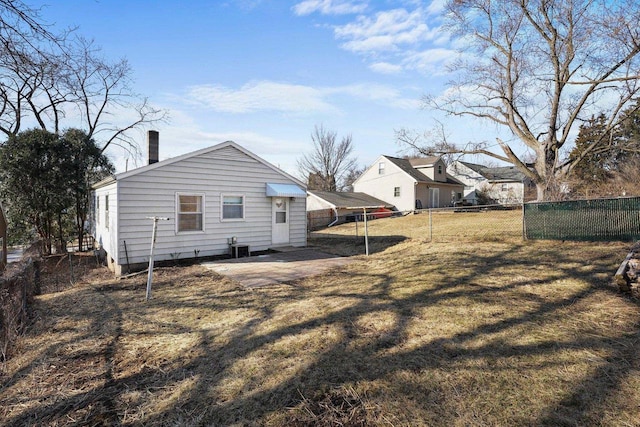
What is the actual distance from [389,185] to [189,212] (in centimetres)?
2401

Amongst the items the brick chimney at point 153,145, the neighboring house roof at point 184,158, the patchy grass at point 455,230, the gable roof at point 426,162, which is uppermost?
the gable roof at point 426,162

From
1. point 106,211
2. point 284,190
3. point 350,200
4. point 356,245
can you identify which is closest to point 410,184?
point 350,200

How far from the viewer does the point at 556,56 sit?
14.8 metres

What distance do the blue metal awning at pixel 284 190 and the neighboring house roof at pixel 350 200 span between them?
47.8 ft

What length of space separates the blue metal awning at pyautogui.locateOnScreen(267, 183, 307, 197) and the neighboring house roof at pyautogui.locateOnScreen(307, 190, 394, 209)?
47.8 ft

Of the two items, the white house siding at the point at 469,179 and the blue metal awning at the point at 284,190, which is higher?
the white house siding at the point at 469,179

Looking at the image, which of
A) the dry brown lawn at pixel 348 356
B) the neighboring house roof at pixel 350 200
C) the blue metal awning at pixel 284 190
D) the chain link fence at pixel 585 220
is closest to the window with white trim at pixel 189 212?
the blue metal awning at pixel 284 190

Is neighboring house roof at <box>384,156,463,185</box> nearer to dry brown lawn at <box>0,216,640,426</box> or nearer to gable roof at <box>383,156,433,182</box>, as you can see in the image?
gable roof at <box>383,156,433,182</box>

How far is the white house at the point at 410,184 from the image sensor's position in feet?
95.9

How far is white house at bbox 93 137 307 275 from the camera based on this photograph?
28.8ft

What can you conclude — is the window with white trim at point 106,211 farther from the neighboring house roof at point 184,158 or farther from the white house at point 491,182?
the white house at point 491,182

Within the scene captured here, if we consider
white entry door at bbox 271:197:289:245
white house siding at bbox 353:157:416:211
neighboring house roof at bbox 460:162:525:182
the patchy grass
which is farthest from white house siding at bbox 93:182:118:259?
neighboring house roof at bbox 460:162:525:182

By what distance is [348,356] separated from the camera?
3.45m

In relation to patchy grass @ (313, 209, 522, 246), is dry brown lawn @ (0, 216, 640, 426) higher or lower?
lower
